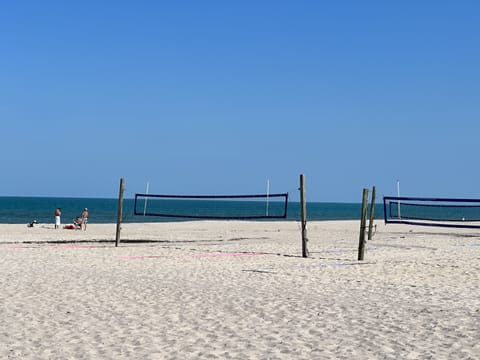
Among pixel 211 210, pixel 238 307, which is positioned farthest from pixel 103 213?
pixel 238 307

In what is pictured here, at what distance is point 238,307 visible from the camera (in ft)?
25.2

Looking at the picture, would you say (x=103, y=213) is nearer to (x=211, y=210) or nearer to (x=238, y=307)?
(x=211, y=210)

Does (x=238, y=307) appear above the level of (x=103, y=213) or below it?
below

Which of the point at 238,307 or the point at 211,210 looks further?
the point at 211,210

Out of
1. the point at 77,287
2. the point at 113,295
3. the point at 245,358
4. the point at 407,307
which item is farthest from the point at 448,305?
the point at 77,287

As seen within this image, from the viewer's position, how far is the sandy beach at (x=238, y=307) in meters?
5.66

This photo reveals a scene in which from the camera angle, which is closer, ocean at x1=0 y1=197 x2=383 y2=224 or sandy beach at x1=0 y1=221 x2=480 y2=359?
sandy beach at x1=0 y1=221 x2=480 y2=359

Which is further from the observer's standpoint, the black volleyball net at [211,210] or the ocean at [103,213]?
the ocean at [103,213]

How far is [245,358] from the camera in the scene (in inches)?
208

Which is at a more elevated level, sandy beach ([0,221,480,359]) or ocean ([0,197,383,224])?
ocean ([0,197,383,224])

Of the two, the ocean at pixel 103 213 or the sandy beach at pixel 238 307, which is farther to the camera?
the ocean at pixel 103 213

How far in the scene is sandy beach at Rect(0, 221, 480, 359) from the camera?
5660 mm

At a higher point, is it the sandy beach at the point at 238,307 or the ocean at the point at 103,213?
the ocean at the point at 103,213

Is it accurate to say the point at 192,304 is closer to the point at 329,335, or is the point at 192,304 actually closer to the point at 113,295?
the point at 113,295
